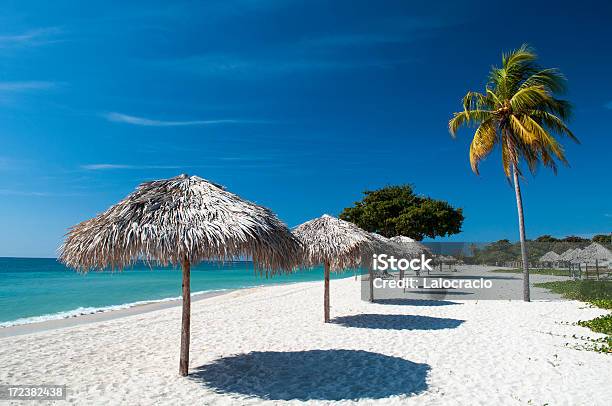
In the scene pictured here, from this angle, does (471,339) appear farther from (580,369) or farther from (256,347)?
(256,347)

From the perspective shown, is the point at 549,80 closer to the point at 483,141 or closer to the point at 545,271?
the point at 483,141

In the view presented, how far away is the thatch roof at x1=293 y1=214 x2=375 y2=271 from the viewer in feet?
30.7

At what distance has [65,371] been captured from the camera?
5.92 metres

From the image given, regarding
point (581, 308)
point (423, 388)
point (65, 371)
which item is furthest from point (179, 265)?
point (581, 308)

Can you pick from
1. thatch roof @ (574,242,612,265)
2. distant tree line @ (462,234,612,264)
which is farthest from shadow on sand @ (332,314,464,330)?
thatch roof @ (574,242,612,265)

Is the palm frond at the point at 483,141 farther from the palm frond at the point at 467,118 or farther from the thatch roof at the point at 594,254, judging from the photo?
the thatch roof at the point at 594,254

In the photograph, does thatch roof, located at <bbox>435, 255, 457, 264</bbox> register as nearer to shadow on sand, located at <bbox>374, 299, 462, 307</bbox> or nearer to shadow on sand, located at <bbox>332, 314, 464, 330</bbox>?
shadow on sand, located at <bbox>374, 299, 462, 307</bbox>

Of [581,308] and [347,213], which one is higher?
[347,213]

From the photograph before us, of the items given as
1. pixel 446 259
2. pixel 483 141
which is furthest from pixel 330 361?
pixel 446 259

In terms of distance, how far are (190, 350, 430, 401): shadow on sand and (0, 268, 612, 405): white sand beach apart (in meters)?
0.02

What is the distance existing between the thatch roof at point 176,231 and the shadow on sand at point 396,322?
4.42 m

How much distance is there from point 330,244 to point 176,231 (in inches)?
195

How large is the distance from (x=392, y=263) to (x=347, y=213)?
1001 cm

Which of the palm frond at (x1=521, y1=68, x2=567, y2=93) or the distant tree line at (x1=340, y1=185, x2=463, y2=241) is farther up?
the palm frond at (x1=521, y1=68, x2=567, y2=93)
